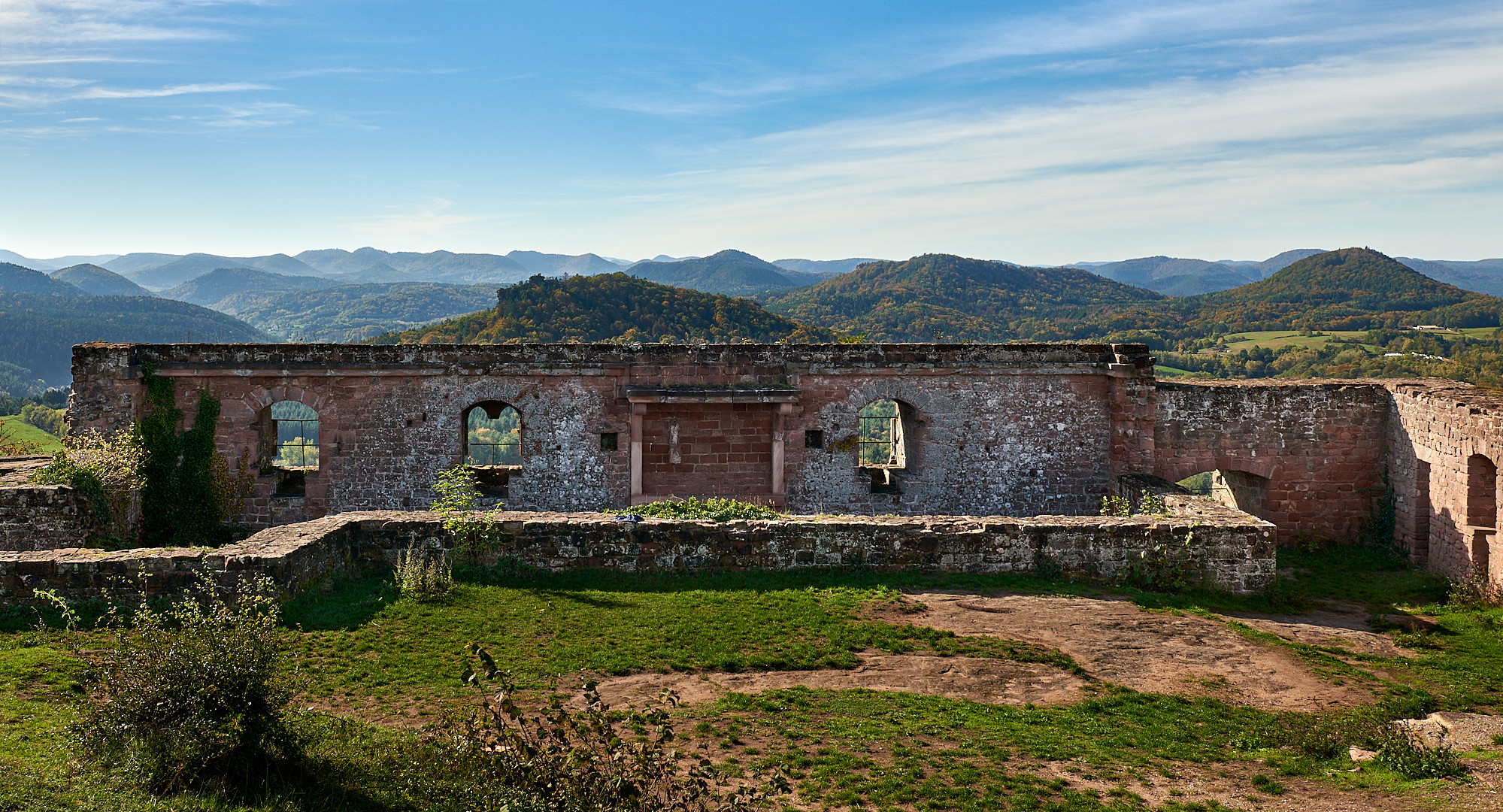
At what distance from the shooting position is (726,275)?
151500 millimetres

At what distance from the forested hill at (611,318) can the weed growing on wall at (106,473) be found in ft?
66.7

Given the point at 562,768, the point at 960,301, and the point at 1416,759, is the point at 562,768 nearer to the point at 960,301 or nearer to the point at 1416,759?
the point at 1416,759

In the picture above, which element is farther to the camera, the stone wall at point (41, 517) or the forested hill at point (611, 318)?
the forested hill at point (611, 318)

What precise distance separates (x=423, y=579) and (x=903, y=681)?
17.9 ft

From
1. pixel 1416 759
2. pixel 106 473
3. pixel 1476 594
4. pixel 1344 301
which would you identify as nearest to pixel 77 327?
pixel 106 473

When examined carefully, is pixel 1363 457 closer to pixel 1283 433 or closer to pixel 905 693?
pixel 1283 433

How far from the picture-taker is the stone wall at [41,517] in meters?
12.8

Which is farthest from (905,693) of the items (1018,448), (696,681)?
(1018,448)

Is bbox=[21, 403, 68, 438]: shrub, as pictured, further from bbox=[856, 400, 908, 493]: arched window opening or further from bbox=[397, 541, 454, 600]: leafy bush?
bbox=[397, 541, 454, 600]: leafy bush

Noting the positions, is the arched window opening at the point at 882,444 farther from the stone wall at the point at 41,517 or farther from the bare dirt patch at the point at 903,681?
the stone wall at the point at 41,517

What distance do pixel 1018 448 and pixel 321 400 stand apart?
12.8 m

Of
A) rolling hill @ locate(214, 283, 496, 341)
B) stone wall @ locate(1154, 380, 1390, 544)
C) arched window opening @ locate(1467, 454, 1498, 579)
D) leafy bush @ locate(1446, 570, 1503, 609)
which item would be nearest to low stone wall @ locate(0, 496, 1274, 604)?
leafy bush @ locate(1446, 570, 1503, 609)

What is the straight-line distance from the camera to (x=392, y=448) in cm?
1625

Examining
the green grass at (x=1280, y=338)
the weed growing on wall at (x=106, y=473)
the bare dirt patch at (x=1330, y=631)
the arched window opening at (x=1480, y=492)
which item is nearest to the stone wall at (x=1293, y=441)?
the arched window opening at (x=1480, y=492)
